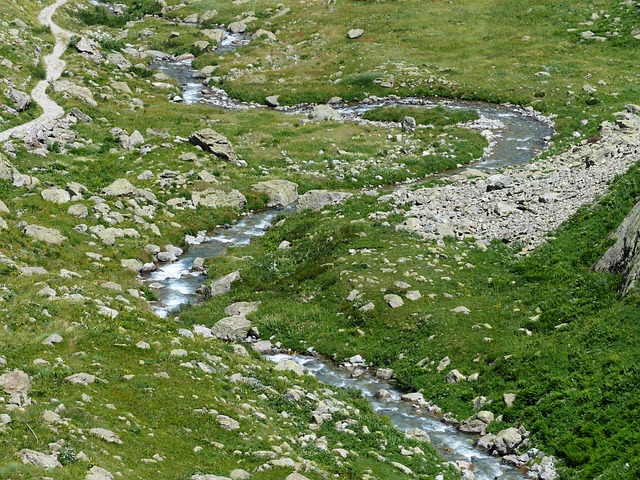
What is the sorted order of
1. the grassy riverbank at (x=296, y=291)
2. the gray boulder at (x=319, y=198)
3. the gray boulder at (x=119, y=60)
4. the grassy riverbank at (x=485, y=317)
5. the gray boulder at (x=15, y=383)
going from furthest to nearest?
the gray boulder at (x=119, y=60) → the gray boulder at (x=319, y=198) → the grassy riverbank at (x=485, y=317) → the grassy riverbank at (x=296, y=291) → the gray boulder at (x=15, y=383)

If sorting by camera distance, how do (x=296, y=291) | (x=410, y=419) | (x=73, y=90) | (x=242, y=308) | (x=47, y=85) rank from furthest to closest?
1. (x=47, y=85)
2. (x=73, y=90)
3. (x=296, y=291)
4. (x=242, y=308)
5. (x=410, y=419)

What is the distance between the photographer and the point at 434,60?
90375 millimetres

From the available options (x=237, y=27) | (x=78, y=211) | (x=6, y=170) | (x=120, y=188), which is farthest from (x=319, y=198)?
(x=237, y=27)

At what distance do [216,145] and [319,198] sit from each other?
41.6 ft

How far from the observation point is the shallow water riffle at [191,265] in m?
41.9

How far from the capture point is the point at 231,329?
123ft

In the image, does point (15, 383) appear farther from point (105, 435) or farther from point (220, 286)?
point (220, 286)

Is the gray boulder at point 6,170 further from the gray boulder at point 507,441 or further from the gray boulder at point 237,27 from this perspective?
the gray boulder at point 237,27

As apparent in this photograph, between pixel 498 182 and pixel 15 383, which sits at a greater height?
pixel 15 383

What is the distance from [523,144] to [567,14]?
3706 cm

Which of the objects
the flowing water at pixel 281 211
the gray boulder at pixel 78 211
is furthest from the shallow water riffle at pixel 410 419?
the gray boulder at pixel 78 211

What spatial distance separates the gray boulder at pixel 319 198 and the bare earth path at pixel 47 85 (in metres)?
20.8

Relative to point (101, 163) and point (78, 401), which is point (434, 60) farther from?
point (78, 401)

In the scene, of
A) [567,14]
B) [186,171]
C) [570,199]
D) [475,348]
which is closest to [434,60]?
[567,14]
